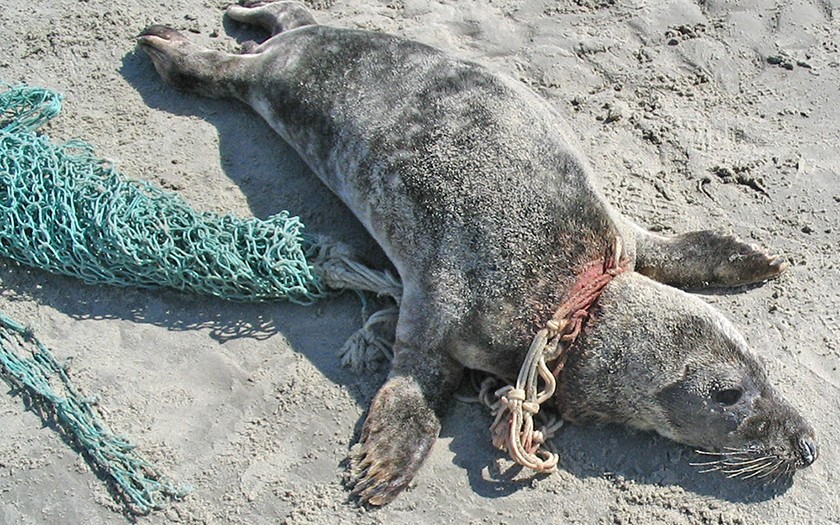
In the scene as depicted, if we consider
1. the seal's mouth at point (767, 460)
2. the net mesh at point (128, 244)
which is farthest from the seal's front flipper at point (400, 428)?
the seal's mouth at point (767, 460)

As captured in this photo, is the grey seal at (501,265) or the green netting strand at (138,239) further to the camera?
the green netting strand at (138,239)

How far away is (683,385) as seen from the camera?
3377 mm

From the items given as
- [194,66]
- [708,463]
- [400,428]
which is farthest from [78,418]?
[708,463]

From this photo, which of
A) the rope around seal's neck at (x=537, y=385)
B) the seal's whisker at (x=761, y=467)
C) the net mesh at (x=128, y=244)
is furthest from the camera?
the net mesh at (x=128, y=244)

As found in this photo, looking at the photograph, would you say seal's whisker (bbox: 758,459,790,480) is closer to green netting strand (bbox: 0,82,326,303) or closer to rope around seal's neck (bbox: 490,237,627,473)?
rope around seal's neck (bbox: 490,237,627,473)

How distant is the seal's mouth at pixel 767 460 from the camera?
3.35 m

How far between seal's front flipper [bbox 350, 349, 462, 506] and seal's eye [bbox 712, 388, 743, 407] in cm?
100

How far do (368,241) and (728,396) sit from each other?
1750 mm

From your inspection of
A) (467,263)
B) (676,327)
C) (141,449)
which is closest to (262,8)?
(467,263)

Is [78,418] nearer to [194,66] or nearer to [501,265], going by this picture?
[501,265]

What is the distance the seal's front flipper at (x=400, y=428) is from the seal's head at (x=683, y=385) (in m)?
0.51

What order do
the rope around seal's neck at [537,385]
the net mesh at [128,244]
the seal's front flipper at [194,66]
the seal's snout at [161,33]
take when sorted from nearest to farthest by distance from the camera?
1. the rope around seal's neck at [537,385]
2. the net mesh at [128,244]
3. the seal's front flipper at [194,66]
4. the seal's snout at [161,33]

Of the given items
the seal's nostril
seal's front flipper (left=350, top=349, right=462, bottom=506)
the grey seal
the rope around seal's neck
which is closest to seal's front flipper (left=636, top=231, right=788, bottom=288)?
the grey seal

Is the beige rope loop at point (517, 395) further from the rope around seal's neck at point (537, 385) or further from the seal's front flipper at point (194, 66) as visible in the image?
the seal's front flipper at point (194, 66)
